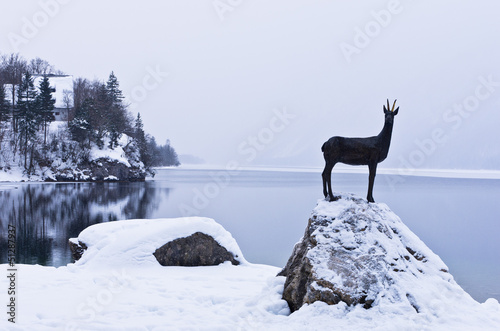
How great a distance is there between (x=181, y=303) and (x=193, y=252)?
Result: 12.6 ft

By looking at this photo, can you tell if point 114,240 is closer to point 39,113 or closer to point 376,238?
point 376,238

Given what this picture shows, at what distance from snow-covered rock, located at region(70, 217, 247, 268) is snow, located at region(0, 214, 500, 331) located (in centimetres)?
4

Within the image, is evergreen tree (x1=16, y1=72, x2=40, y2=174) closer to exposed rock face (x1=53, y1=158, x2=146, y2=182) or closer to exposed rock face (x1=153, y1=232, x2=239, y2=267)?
exposed rock face (x1=53, y1=158, x2=146, y2=182)

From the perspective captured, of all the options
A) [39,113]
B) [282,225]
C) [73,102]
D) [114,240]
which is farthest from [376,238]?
[73,102]

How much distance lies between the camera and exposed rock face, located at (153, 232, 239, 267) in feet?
36.0

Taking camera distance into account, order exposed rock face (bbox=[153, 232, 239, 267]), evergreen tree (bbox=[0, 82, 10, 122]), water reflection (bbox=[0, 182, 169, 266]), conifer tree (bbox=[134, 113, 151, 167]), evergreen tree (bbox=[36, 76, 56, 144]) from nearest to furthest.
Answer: exposed rock face (bbox=[153, 232, 239, 267]) < water reflection (bbox=[0, 182, 169, 266]) < evergreen tree (bbox=[0, 82, 10, 122]) < evergreen tree (bbox=[36, 76, 56, 144]) < conifer tree (bbox=[134, 113, 151, 167])

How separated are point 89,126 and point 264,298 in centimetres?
7039

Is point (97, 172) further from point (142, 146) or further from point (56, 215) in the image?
point (56, 215)

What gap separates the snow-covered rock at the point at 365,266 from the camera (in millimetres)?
6453

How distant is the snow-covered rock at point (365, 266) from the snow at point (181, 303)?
2.4 inches

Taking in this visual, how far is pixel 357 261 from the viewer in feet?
22.4

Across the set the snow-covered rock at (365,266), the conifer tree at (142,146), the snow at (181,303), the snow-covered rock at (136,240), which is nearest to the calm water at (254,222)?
the snow-covered rock at (136,240)

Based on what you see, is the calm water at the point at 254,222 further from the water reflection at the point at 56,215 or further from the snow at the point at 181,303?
the snow at the point at 181,303

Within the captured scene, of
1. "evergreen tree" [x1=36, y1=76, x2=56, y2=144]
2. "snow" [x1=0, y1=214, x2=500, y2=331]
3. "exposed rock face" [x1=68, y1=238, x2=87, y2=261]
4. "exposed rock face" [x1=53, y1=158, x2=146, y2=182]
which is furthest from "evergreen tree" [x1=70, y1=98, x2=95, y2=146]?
"snow" [x1=0, y1=214, x2=500, y2=331]
